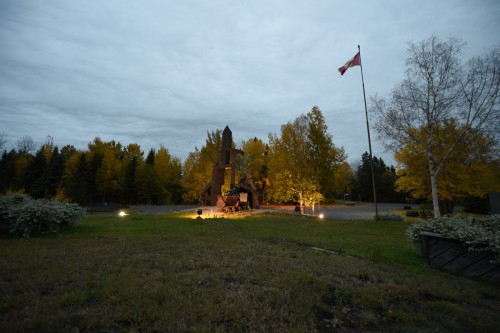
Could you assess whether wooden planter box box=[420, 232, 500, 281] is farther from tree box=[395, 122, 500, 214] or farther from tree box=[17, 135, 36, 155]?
tree box=[17, 135, 36, 155]

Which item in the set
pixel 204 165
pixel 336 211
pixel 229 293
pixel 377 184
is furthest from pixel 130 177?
pixel 377 184

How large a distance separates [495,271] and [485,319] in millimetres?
2992

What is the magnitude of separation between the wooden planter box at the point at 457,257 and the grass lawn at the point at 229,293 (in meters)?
0.35

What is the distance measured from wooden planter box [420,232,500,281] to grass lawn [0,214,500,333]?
347mm

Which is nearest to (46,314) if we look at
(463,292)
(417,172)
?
(463,292)

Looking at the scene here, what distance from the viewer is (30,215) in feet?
33.4

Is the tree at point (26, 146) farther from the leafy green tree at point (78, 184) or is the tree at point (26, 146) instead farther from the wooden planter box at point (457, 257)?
the wooden planter box at point (457, 257)

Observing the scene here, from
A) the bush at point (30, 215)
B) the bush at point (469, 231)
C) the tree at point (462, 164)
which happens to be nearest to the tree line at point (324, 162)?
the tree at point (462, 164)

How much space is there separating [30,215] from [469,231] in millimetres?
16359

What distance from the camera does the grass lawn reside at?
349 centimetres

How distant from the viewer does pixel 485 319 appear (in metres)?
4.00

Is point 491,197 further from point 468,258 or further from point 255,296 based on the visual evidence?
point 255,296

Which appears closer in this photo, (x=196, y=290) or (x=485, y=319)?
(x=485, y=319)

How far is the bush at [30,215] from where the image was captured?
10094 mm
